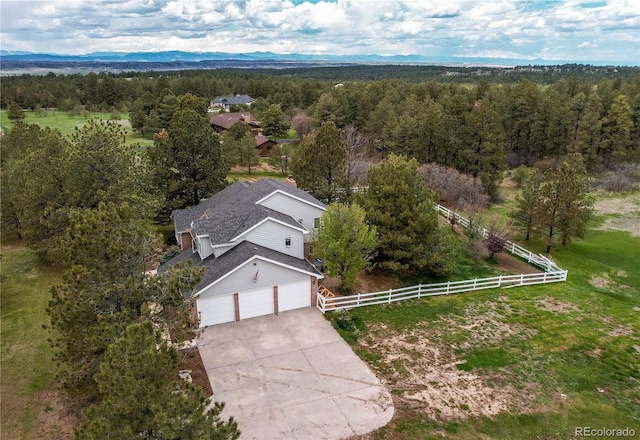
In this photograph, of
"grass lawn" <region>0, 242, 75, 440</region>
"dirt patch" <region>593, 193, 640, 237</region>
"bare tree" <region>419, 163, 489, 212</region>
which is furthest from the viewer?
"bare tree" <region>419, 163, 489, 212</region>

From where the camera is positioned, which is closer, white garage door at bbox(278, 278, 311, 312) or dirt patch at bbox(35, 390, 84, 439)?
dirt patch at bbox(35, 390, 84, 439)

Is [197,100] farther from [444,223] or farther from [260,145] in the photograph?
[444,223]

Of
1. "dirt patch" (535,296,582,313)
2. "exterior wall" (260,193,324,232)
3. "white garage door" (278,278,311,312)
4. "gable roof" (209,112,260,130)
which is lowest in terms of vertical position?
"dirt patch" (535,296,582,313)

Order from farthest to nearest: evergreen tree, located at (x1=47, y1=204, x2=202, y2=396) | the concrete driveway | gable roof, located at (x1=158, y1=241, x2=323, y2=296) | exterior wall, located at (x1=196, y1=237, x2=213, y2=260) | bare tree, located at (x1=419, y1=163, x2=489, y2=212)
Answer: bare tree, located at (x1=419, y1=163, x2=489, y2=212)
exterior wall, located at (x1=196, y1=237, x2=213, y2=260)
gable roof, located at (x1=158, y1=241, x2=323, y2=296)
the concrete driveway
evergreen tree, located at (x1=47, y1=204, x2=202, y2=396)

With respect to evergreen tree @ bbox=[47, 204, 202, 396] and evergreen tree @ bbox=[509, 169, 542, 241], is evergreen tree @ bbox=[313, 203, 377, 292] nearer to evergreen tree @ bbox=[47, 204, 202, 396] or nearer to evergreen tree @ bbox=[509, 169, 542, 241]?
evergreen tree @ bbox=[47, 204, 202, 396]

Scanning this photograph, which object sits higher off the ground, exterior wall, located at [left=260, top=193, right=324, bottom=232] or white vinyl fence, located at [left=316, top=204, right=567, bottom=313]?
exterior wall, located at [left=260, top=193, right=324, bottom=232]

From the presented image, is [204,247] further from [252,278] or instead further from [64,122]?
[64,122]

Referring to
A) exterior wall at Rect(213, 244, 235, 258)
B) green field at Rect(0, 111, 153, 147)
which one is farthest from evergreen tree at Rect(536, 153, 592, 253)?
green field at Rect(0, 111, 153, 147)

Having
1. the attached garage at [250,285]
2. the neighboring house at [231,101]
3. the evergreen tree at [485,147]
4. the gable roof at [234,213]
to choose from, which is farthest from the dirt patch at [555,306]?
the neighboring house at [231,101]
